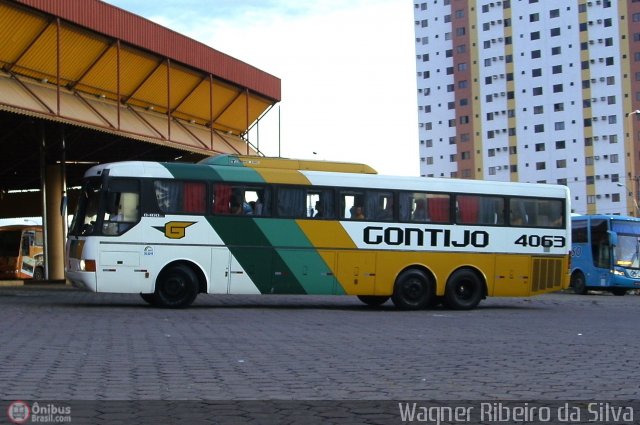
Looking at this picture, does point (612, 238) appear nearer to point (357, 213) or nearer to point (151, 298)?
point (357, 213)

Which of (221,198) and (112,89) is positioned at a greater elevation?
(112,89)

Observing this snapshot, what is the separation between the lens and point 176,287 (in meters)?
19.6

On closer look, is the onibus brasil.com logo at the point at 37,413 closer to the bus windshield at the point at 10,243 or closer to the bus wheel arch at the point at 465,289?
the bus wheel arch at the point at 465,289

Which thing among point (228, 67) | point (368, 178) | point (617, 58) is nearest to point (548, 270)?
point (368, 178)

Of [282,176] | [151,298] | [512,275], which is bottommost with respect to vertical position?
[151,298]

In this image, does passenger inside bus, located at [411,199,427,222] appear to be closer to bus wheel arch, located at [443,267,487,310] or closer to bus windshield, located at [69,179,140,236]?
bus wheel arch, located at [443,267,487,310]

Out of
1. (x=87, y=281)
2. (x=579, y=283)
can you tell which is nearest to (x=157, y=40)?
(x=87, y=281)

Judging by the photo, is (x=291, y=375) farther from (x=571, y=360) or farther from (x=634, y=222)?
(x=634, y=222)

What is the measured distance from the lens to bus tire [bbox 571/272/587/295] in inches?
1490

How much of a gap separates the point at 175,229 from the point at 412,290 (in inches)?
239

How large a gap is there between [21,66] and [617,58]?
90.8 m

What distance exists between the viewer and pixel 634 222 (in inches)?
1460

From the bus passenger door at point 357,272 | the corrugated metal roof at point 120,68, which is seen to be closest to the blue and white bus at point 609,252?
the corrugated metal roof at point 120,68

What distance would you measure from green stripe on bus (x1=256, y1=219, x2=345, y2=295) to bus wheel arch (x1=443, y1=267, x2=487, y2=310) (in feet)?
9.50
